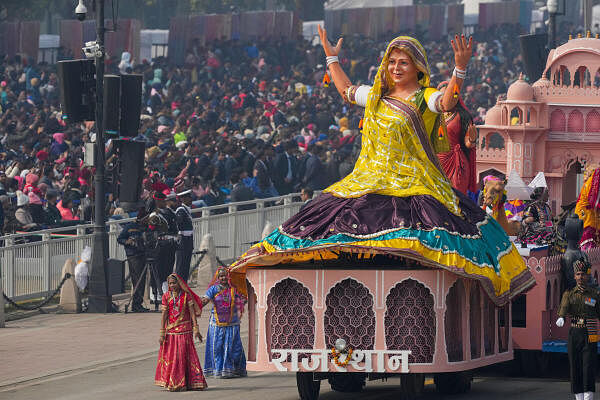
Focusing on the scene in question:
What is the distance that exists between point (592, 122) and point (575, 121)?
12.7 inches

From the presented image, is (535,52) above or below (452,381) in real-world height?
above

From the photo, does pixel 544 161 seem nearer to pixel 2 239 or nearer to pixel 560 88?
pixel 560 88

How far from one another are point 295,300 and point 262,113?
27074 millimetres

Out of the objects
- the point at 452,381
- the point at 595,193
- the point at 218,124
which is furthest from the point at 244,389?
the point at 218,124

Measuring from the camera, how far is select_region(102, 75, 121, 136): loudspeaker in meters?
23.5

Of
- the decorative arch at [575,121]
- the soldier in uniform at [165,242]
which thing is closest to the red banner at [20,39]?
the soldier in uniform at [165,242]

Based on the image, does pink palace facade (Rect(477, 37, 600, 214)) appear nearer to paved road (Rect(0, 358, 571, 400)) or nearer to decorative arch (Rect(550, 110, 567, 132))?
decorative arch (Rect(550, 110, 567, 132))

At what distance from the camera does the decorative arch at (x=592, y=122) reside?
21453 mm

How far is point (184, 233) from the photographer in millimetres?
25047

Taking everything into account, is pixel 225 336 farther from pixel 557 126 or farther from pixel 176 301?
pixel 557 126

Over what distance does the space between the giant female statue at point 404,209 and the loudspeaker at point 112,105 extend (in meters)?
7.60

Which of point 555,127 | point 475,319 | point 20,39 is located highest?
point 20,39

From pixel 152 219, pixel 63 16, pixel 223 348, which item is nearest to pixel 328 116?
pixel 152 219

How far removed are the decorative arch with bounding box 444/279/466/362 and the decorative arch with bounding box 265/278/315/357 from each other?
4.28ft
